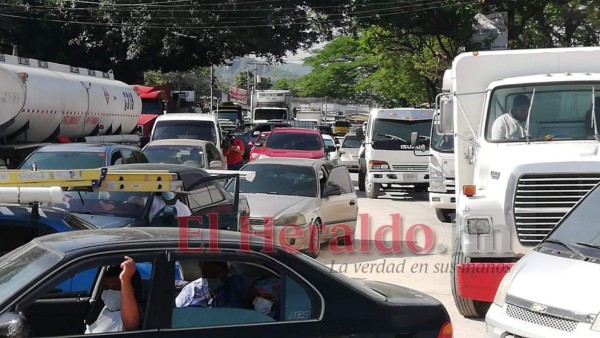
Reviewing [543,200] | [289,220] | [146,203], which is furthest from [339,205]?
[543,200]

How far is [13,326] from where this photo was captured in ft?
14.6

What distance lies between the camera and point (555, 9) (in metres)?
35.8

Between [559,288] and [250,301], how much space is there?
2.17m

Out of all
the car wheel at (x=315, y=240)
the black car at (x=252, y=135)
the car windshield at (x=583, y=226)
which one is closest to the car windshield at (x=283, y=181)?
the car wheel at (x=315, y=240)

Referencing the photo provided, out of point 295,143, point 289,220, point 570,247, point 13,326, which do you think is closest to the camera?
point 13,326

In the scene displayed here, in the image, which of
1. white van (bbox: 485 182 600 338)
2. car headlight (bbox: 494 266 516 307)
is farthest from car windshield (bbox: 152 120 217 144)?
car headlight (bbox: 494 266 516 307)

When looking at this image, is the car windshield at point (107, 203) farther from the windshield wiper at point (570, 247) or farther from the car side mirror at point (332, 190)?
the windshield wiper at point (570, 247)

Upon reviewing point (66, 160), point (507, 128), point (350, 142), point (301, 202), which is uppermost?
point (507, 128)

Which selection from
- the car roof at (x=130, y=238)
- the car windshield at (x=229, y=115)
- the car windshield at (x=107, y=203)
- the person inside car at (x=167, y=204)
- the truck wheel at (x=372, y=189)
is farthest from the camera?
the car windshield at (x=229, y=115)

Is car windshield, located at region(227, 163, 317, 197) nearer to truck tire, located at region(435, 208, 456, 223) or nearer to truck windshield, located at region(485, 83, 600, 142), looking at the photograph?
truck windshield, located at region(485, 83, 600, 142)

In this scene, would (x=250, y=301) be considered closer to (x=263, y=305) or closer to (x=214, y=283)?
(x=263, y=305)

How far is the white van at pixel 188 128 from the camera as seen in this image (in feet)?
74.4

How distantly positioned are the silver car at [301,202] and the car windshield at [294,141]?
940cm

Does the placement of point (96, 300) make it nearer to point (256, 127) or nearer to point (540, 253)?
point (540, 253)
